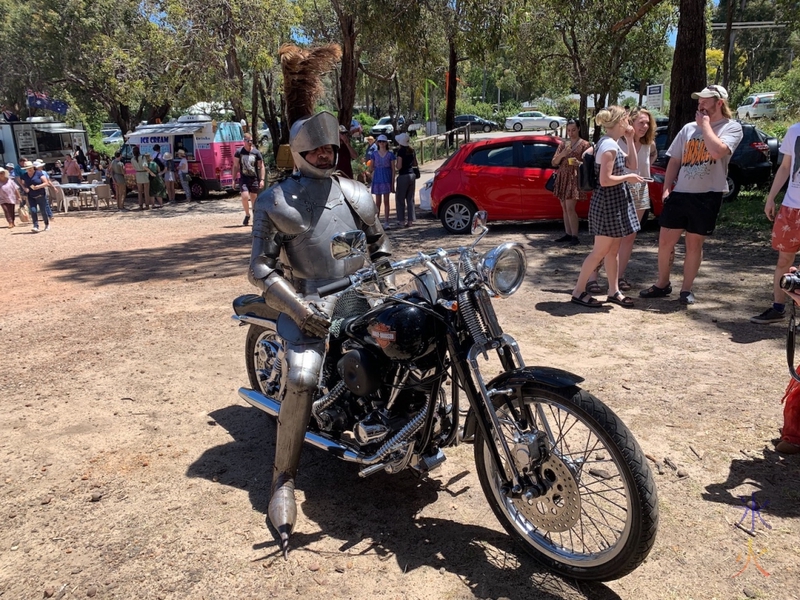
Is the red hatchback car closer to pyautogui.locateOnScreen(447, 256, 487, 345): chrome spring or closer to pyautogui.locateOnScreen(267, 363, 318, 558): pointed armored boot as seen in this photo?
pyautogui.locateOnScreen(267, 363, 318, 558): pointed armored boot

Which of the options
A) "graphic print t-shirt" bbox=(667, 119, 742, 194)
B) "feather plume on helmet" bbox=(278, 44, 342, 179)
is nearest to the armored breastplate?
"feather plume on helmet" bbox=(278, 44, 342, 179)

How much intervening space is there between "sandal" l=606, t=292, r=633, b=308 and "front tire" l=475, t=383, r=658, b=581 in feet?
12.6

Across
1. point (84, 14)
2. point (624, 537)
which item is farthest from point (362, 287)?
point (84, 14)

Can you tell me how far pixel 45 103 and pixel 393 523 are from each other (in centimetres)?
3545

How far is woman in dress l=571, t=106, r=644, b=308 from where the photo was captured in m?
6.12

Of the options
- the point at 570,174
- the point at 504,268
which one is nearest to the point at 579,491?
the point at 504,268

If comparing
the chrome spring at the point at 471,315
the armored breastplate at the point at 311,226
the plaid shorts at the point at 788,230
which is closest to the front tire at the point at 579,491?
the chrome spring at the point at 471,315

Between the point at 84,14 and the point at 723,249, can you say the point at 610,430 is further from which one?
the point at 84,14

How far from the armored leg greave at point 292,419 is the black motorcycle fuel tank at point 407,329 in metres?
0.51

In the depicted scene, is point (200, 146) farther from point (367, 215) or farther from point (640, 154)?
point (367, 215)

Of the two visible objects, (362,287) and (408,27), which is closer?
(362,287)

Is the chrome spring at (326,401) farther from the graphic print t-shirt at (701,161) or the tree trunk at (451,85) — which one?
the tree trunk at (451,85)

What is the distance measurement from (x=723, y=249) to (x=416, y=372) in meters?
7.60

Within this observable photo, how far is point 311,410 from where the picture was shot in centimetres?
335
